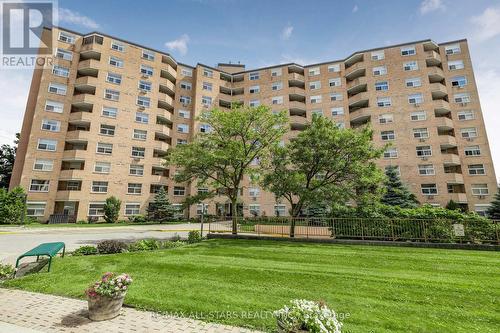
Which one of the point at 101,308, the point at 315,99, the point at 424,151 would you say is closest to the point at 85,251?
the point at 101,308

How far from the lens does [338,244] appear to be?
14805 mm

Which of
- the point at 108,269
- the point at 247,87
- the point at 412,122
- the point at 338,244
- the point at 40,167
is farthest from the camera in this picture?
the point at 247,87

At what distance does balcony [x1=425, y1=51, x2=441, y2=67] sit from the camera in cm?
3797

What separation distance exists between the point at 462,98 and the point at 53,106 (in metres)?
60.2

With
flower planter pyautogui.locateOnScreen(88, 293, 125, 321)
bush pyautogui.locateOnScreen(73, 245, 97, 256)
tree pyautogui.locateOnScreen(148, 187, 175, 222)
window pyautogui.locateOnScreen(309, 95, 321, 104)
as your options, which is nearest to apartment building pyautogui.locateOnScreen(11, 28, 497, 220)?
window pyautogui.locateOnScreen(309, 95, 321, 104)

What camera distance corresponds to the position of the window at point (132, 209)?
36.2 m

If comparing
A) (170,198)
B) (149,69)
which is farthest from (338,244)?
(149,69)

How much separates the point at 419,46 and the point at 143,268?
4869 centimetres

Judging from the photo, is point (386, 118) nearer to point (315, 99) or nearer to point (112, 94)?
point (315, 99)

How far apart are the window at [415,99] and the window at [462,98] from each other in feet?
16.6

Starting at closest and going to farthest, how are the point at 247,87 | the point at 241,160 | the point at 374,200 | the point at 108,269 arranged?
the point at 108,269, the point at 374,200, the point at 241,160, the point at 247,87

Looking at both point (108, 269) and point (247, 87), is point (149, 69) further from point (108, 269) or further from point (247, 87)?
point (108, 269)

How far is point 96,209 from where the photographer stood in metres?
33.9

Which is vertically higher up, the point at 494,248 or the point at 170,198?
the point at 170,198
